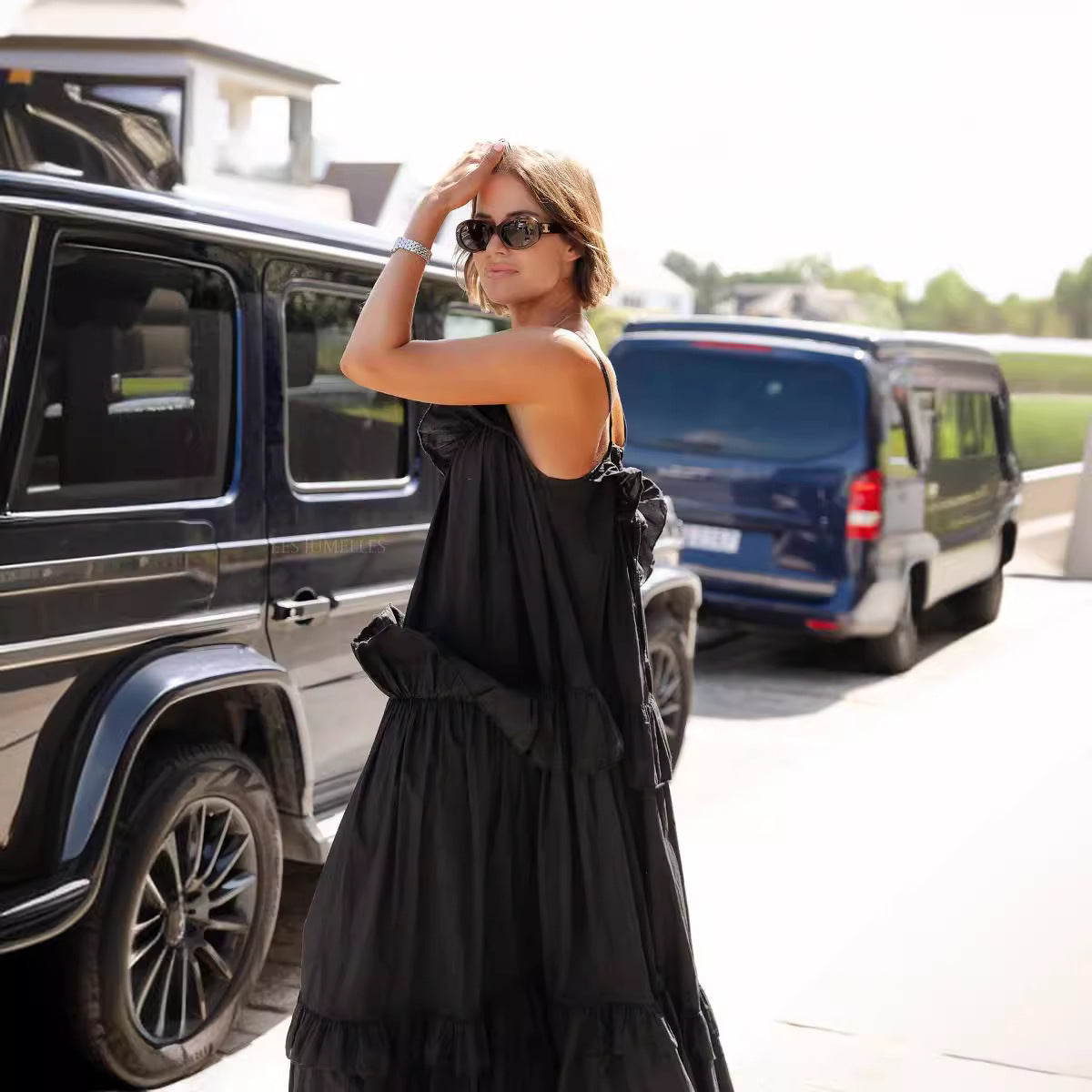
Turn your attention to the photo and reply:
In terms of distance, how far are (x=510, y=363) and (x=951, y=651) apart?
848 centimetres

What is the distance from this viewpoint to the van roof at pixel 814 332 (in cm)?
880

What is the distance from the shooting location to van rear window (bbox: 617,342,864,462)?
8742 millimetres

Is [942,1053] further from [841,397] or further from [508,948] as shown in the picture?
[841,397]

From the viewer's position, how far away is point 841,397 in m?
8.72

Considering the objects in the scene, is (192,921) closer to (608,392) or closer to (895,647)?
(608,392)

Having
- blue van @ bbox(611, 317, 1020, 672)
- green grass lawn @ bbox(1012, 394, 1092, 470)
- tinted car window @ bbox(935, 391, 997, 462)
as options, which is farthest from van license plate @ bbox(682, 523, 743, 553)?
green grass lawn @ bbox(1012, 394, 1092, 470)

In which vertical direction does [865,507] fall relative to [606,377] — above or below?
below

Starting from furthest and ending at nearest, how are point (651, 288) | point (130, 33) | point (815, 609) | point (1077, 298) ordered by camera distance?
point (1077, 298) → point (651, 288) → point (815, 609) → point (130, 33)

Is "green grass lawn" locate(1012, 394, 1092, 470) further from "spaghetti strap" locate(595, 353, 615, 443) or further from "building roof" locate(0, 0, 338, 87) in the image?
"spaghetti strap" locate(595, 353, 615, 443)

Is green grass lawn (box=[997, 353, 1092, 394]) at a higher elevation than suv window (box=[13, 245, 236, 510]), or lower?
lower

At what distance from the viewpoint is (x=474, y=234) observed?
8.73ft

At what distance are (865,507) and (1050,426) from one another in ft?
217

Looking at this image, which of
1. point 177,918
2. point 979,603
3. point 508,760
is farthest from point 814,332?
point 508,760

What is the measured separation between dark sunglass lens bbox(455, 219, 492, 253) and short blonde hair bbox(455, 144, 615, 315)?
0.13ft
